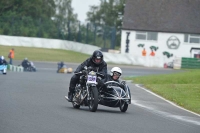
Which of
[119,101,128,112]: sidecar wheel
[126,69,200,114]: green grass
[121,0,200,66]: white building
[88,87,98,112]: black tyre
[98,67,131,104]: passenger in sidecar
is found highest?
[121,0,200,66]: white building

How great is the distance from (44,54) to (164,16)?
1345 centimetres

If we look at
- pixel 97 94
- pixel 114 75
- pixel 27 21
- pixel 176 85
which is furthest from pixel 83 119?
pixel 27 21

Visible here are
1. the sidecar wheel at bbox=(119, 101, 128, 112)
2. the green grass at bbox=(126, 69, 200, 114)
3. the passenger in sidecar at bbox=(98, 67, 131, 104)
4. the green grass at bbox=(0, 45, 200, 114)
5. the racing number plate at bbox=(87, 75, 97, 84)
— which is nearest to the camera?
the racing number plate at bbox=(87, 75, 97, 84)

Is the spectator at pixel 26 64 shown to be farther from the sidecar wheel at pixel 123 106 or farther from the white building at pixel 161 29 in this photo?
the sidecar wheel at pixel 123 106

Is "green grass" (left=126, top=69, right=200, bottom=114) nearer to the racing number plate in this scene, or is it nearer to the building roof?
the racing number plate

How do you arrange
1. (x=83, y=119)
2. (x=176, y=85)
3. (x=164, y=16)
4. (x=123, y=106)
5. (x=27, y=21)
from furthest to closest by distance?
(x=27, y=21) → (x=164, y=16) → (x=176, y=85) → (x=123, y=106) → (x=83, y=119)

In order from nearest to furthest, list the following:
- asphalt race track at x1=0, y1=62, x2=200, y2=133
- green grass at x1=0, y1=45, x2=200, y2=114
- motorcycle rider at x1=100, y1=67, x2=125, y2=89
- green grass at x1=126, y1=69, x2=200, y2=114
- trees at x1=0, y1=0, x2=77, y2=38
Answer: asphalt race track at x1=0, y1=62, x2=200, y2=133, motorcycle rider at x1=100, y1=67, x2=125, y2=89, green grass at x1=126, y1=69, x2=200, y2=114, green grass at x1=0, y1=45, x2=200, y2=114, trees at x1=0, y1=0, x2=77, y2=38

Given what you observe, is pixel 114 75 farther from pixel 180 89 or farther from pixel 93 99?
pixel 180 89

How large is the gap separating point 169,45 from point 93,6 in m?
48.0

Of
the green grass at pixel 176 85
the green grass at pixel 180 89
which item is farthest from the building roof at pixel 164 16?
the green grass at pixel 180 89

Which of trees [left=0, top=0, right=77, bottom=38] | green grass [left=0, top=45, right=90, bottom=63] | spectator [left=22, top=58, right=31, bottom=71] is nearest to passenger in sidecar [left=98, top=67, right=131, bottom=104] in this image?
spectator [left=22, top=58, right=31, bottom=71]

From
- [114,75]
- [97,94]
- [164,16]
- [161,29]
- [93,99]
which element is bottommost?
[93,99]

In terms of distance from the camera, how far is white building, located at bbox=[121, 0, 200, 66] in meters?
69.8

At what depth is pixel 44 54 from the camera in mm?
67625
